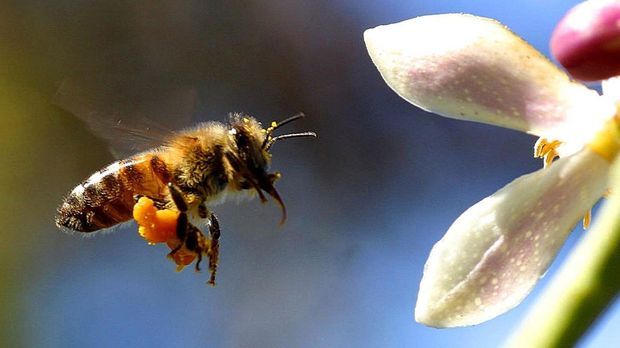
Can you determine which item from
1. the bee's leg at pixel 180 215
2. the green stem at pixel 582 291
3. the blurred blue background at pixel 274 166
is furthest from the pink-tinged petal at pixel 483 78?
the blurred blue background at pixel 274 166

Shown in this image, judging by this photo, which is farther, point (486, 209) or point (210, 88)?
point (210, 88)

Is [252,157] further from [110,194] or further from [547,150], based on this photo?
[547,150]

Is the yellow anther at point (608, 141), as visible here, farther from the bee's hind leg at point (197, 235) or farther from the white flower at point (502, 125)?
the bee's hind leg at point (197, 235)

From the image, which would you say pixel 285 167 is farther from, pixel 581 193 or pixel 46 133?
pixel 581 193

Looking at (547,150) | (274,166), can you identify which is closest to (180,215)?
(547,150)

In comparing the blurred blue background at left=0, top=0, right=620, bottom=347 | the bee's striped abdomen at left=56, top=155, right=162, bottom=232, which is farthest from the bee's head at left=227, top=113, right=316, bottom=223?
the blurred blue background at left=0, top=0, right=620, bottom=347

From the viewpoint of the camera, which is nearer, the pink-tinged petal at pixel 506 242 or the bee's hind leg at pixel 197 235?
the pink-tinged petal at pixel 506 242

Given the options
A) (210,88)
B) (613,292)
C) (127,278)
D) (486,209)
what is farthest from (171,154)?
(127,278)
